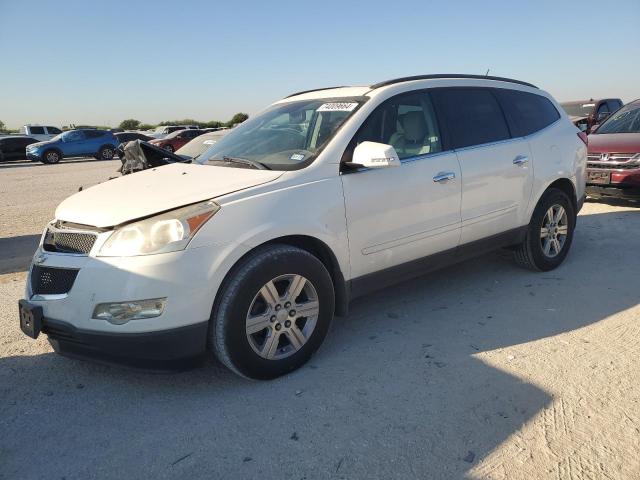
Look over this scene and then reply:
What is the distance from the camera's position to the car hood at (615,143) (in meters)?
7.76

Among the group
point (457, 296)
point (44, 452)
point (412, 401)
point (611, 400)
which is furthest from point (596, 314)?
point (44, 452)

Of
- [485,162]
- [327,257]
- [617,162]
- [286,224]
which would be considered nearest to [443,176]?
[485,162]

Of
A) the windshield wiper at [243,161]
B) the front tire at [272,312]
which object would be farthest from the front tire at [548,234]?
the windshield wiper at [243,161]

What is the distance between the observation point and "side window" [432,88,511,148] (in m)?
4.08

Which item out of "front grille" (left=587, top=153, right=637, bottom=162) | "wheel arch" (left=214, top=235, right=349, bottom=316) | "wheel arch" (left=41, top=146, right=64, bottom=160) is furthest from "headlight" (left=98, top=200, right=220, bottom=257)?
"wheel arch" (left=41, top=146, right=64, bottom=160)

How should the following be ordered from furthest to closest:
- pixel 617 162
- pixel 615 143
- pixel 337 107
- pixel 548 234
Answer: pixel 615 143
pixel 617 162
pixel 548 234
pixel 337 107

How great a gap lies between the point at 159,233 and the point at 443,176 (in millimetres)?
2118

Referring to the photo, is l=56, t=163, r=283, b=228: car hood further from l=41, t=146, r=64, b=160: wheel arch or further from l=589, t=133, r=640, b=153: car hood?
l=41, t=146, r=64, b=160: wheel arch

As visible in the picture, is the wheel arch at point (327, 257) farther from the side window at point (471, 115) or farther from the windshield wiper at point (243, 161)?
the side window at point (471, 115)

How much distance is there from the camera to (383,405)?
280 centimetres

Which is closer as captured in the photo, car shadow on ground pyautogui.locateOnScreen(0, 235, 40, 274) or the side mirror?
the side mirror

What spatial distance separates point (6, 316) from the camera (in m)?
4.22

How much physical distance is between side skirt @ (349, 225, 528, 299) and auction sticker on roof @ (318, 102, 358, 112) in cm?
117

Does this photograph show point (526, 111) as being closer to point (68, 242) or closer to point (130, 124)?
point (68, 242)
